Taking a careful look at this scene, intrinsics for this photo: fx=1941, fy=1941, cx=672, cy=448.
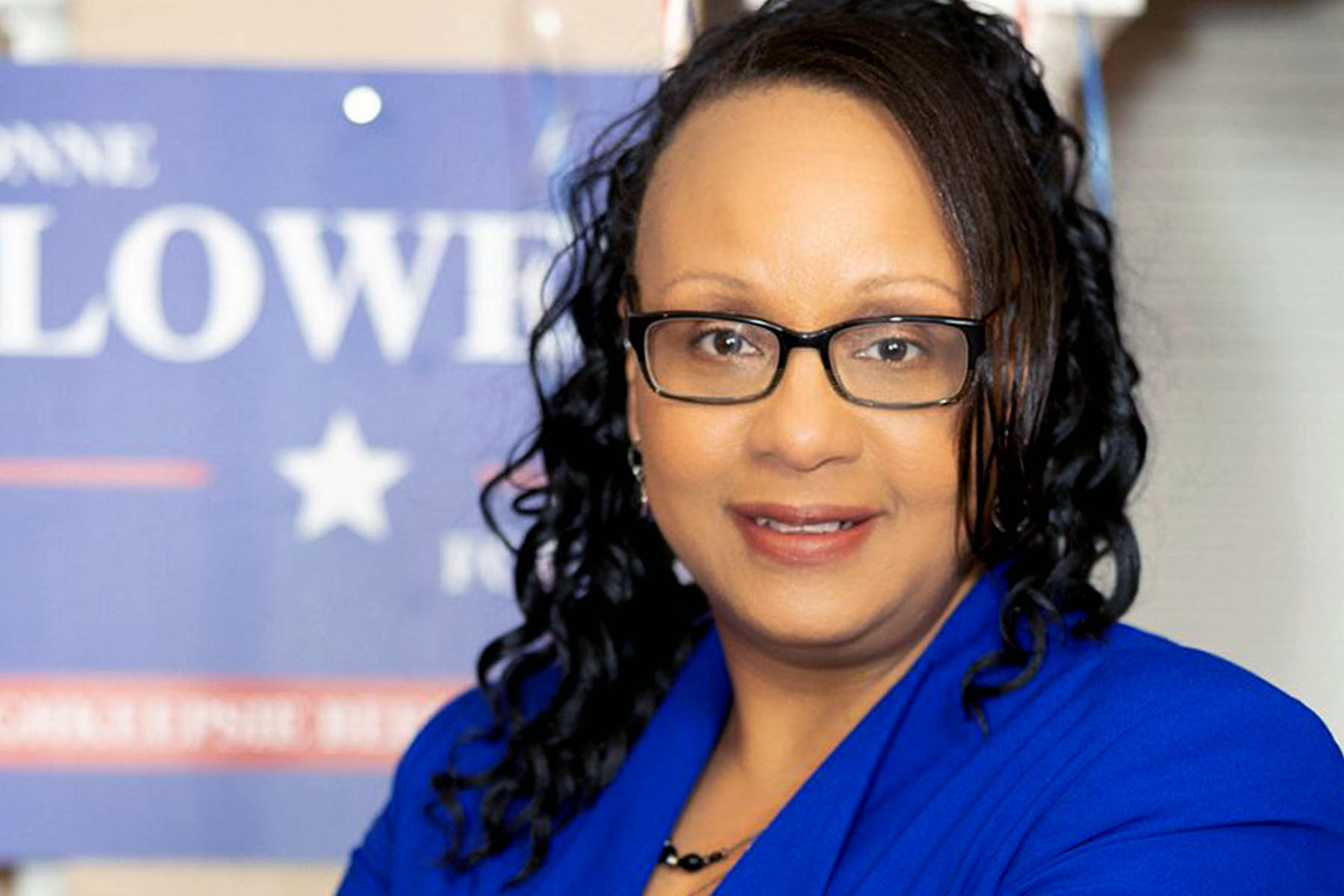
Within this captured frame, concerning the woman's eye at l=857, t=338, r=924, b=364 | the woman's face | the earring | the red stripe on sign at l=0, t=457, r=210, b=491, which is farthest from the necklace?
the red stripe on sign at l=0, t=457, r=210, b=491

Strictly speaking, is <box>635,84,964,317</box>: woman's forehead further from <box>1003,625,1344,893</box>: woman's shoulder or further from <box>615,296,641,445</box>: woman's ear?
<box>1003,625,1344,893</box>: woman's shoulder

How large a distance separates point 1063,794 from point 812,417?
0.29m

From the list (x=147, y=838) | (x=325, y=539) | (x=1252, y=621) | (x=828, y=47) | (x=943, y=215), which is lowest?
(x=147, y=838)

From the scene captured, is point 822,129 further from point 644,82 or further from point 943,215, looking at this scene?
point 644,82

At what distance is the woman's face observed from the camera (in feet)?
4.15

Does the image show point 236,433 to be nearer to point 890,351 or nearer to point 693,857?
point 693,857

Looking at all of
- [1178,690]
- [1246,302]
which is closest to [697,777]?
[1178,690]

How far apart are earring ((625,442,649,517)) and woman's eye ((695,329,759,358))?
5.8 inches

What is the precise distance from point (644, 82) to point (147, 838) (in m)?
1.07

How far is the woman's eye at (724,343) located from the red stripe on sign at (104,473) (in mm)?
1124

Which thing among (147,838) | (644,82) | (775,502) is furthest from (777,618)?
(147,838)

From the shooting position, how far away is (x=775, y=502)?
4.23 feet

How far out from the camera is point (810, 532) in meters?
1.29

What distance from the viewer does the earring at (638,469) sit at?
152 cm
